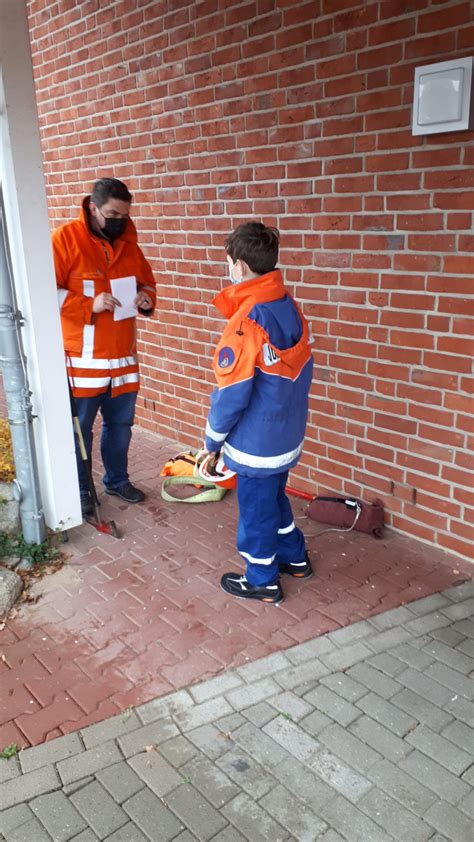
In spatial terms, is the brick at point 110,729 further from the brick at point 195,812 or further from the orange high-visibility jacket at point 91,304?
the orange high-visibility jacket at point 91,304

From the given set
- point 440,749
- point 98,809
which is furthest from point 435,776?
point 98,809

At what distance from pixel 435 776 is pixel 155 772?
102 centimetres

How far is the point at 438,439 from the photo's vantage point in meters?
3.90

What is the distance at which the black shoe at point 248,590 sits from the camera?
3.60 m

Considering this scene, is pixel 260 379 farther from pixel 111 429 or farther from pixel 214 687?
pixel 111 429

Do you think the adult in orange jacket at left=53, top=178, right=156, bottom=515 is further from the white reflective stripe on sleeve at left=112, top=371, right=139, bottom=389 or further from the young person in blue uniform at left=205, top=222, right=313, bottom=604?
the young person in blue uniform at left=205, top=222, right=313, bottom=604

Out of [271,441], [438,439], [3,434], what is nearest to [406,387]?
[438,439]

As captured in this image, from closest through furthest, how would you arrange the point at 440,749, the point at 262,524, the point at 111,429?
the point at 440,749
the point at 262,524
the point at 111,429

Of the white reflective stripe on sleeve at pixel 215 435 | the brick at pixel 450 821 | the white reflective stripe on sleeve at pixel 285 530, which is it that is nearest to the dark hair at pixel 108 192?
the white reflective stripe on sleeve at pixel 215 435

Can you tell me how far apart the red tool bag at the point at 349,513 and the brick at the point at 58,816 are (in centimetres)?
237

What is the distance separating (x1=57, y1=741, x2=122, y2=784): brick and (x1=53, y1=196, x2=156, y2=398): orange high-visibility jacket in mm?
2310

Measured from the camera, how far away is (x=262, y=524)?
347 centimetres

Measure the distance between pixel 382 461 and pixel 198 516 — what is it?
1276mm

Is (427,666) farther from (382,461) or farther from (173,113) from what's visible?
(173,113)
